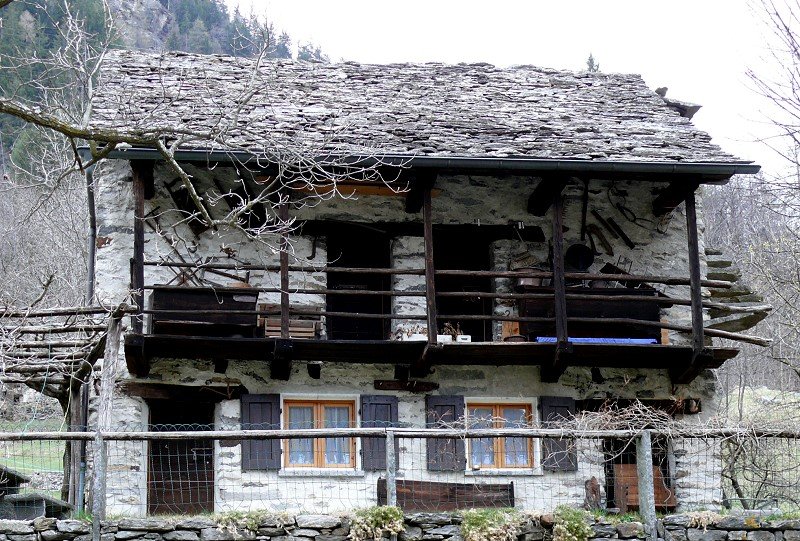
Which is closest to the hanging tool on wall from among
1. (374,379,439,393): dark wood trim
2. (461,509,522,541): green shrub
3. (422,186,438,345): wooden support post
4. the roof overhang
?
the roof overhang

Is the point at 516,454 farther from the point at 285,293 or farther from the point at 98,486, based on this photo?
the point at 98,486

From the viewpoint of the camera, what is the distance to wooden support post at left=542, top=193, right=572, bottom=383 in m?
13.3

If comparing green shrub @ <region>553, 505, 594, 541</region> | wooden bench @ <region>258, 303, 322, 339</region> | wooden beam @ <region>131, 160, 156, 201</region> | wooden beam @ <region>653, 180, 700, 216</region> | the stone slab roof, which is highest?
the stone slab roof

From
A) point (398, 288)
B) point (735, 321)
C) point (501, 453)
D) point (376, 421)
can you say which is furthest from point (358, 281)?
point (735, 321)

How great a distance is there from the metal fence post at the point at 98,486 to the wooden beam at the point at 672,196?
7.84m

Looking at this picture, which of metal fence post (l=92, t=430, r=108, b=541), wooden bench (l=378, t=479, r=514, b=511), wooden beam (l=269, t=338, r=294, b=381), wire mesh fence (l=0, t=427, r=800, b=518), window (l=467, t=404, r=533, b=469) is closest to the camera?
metal fence post (l=92, t=430, r=108, b=541)

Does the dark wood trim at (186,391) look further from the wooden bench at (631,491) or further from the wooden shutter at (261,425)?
the wooden bench at (631,491)

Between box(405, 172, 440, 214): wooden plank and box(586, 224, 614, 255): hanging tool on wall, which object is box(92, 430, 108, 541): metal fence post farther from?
box(586, 224, 614, 255): hanging tool on wall

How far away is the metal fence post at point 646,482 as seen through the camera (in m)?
10.2

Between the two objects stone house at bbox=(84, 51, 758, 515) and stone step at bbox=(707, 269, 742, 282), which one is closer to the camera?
stone house at bbox=(84, 51, 758, 515)

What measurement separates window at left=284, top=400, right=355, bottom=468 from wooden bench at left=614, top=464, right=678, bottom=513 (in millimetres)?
2969

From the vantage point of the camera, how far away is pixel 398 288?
1437cm

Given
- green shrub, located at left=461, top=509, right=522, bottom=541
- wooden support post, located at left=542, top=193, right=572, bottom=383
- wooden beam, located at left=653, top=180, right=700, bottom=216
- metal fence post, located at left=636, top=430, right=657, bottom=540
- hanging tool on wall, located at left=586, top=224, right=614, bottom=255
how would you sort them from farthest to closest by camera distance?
hanging tool on wall, located at left=586, top=224, right=614, bottom=255, wooden beam, located at left=653, top=180, right=700, bottom=216, wooden support post, located at left=542, top=193, right=572, bottom=383, metal fence post, located at left=636, top=430, right=657, bottom=540, green shrub, located at left=461, top=509, right=522, bottom=541

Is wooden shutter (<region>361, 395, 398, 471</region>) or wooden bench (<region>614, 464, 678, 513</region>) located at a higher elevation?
wooden shutter (<region>361, 395, 398, 471</region>)
